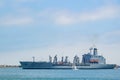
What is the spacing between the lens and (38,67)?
17100 cm

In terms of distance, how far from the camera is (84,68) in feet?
595

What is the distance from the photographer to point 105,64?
184m

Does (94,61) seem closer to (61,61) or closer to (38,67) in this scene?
(61,61)

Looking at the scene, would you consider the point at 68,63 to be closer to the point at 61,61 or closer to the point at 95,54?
the point at 61,61

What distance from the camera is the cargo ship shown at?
562ft

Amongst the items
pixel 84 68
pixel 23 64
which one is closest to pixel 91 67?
pixel 84 68

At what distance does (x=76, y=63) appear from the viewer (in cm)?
17925

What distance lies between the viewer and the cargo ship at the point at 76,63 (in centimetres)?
17138

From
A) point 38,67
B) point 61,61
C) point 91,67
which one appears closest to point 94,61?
point 91,67

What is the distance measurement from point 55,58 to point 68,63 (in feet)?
26.1

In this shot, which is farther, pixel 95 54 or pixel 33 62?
pixel 95 54

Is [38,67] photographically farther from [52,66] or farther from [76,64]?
[76,64]

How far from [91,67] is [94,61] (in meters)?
4.25

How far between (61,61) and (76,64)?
23.3ft
